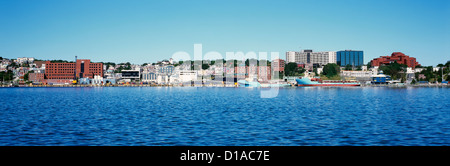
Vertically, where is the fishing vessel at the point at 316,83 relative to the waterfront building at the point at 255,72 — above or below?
below

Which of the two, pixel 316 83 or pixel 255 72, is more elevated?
pixel 255 72

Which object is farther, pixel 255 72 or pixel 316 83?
pixel 255 72

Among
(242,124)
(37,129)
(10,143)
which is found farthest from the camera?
(242,124)

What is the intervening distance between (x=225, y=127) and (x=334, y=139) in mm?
6471

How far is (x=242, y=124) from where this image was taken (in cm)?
2336

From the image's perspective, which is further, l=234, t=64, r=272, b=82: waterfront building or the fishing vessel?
l=234, t=64, r=272, b=82: waterfront building

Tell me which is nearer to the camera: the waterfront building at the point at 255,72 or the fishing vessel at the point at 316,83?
the fishing vessel at the point at 316,83

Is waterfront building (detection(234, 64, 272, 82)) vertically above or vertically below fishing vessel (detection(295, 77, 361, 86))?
above
